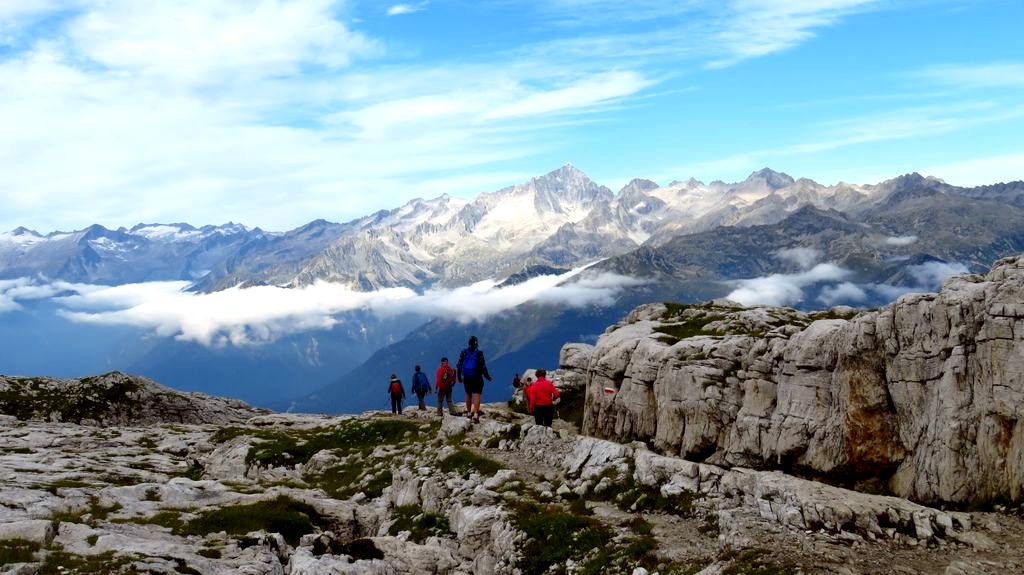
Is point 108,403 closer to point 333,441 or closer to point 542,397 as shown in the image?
point 333,441

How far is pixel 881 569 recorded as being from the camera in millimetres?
23719

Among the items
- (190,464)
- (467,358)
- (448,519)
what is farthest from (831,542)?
(190,464)

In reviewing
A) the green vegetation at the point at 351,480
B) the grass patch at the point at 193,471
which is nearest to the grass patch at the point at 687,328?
the green vegetation at the point at 351,480

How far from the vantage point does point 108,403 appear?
104 m

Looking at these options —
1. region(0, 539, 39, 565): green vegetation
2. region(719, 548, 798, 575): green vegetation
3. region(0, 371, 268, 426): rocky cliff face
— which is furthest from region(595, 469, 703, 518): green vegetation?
region(0, 371, 268, 426): rocky cliff face

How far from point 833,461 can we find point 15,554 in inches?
1484

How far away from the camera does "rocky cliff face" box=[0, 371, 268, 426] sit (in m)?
99.3

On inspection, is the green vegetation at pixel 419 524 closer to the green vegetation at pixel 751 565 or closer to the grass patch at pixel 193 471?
the green vegetation at pixel 751 565

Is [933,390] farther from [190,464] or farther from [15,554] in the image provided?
[190,464]

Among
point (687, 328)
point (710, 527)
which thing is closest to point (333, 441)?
point (687, 328)

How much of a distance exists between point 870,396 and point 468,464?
22597 mm

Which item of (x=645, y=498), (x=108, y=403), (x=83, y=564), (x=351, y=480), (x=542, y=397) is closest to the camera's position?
(x=83, y=564)

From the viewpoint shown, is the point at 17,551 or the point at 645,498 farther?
the point at 645,498

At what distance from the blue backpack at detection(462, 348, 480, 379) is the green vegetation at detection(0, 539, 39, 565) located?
26610 millimetres
